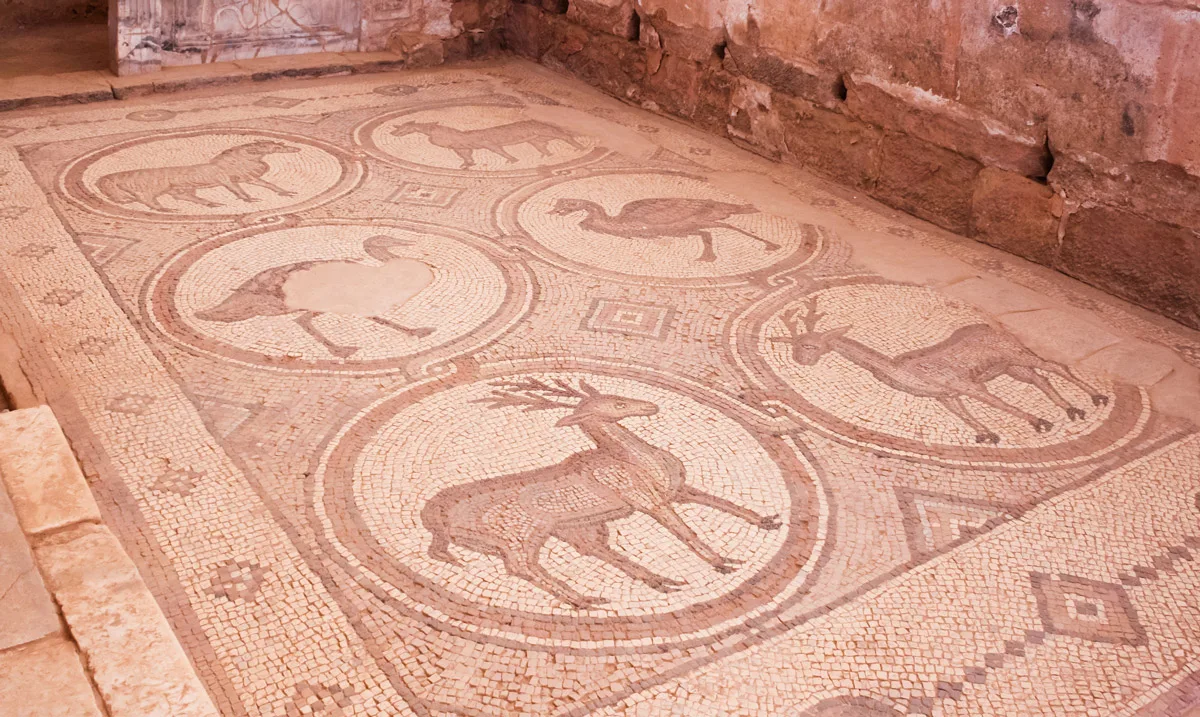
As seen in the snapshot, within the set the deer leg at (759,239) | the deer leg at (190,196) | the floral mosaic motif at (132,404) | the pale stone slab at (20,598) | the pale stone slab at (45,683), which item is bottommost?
the floral mosaic motif at (132,404)

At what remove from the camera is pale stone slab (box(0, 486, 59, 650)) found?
168 centimetres

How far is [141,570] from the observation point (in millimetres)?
2150

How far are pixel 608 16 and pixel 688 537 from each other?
3.91 m

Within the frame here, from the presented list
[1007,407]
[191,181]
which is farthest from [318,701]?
[191,181]

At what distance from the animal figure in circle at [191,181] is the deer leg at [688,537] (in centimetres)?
240

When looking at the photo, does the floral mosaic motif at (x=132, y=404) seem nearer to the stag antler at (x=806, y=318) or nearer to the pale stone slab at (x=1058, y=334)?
the stag antler at (x=806, y=318)

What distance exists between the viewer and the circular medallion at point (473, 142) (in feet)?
15.1

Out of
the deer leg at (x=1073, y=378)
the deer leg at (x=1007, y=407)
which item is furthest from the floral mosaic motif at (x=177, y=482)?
the deer leg at (x=1073, y=378)

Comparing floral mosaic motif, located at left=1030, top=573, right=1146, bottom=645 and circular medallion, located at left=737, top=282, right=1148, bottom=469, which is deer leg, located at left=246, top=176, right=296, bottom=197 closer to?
circular medallion, located at left=737, top=282, right=1148, bottom=469

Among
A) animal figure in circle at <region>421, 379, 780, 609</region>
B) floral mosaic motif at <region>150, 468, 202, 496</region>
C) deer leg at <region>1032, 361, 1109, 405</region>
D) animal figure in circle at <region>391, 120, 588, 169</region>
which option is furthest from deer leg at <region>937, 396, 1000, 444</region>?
animal figure in circle at <region>391, 120, 588, 169</region>

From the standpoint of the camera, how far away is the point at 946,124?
13.4ft

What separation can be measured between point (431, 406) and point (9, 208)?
2.08m

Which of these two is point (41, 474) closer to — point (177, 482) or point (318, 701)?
point (177, 482)

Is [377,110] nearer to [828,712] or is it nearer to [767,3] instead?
[767,3]
